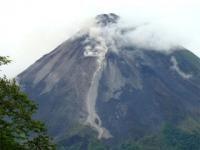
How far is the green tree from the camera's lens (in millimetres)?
24469

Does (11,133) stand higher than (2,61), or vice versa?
(2,61)

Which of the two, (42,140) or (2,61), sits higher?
(2,61)

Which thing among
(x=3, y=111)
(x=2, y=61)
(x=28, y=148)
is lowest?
(x=28, y=148)

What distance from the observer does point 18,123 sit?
82.2 ft

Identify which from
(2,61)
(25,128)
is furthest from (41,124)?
(2,61)

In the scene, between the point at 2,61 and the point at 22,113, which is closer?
the point at 22,113

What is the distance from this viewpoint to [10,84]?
1009 inches

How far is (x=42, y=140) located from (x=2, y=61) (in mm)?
4390

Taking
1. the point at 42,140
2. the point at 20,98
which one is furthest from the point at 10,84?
the point at 42,140

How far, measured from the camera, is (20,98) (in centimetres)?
2555

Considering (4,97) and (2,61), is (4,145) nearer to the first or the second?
(4,97)

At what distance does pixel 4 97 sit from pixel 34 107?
1410 mm

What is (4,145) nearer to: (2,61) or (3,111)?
(3,111)

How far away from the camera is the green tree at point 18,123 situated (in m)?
24.5
